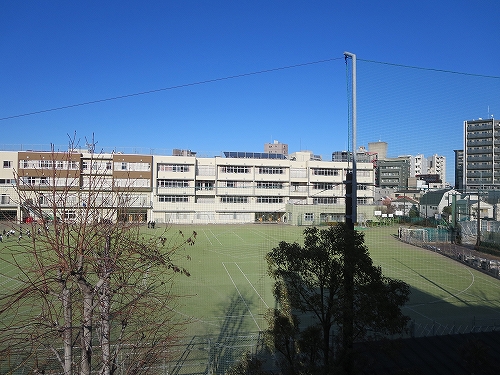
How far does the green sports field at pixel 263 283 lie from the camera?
12.8 ft

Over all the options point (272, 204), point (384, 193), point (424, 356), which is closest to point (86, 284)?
point (424, 356)

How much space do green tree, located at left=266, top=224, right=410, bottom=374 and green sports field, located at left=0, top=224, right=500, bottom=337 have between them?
132 centimetres

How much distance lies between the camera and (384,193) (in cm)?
434

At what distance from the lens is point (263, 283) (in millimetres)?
5285

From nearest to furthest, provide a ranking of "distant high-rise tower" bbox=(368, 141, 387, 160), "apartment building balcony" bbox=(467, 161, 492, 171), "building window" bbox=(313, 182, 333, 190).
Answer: "distant high-rise tower" bbox=(368, 141, 387, 160) → "building window" bbox=(313, 182, 333, 190) → "apartment building balcony" bbox=(467, 161, 492, 171)

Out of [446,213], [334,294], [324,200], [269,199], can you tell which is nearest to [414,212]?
[446,213]

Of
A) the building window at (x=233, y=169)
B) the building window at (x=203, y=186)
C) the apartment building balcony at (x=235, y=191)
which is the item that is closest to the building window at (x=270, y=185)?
the apartment building balcony at (x=235, y=191)

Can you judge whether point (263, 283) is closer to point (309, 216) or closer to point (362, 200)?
point (309, 216)

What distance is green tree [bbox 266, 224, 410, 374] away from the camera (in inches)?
70.9

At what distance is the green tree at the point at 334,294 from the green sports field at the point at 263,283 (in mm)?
1324

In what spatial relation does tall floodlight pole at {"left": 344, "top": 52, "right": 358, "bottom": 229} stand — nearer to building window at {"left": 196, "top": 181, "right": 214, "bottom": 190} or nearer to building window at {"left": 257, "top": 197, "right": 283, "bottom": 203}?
building window at {"left": 257, "top": 197, "right": 283, "bottom": 203}

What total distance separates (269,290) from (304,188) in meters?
1.55

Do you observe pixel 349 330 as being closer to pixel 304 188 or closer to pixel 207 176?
pixel 304 188

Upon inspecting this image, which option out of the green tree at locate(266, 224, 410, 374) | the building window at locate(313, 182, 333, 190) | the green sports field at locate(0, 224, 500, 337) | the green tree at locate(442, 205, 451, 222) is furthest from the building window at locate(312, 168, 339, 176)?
the green tree at locate(266, 224, 410, 374)
